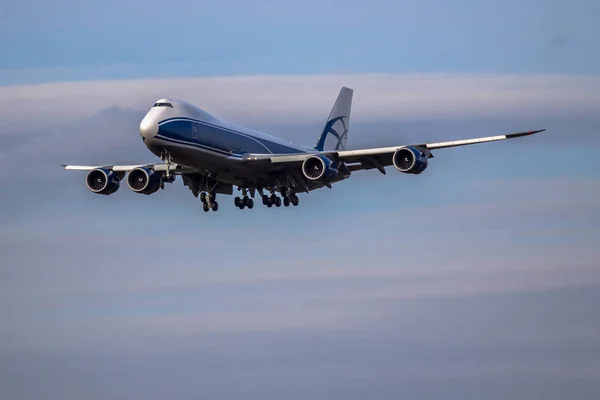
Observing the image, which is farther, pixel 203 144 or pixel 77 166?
pixel 77 166

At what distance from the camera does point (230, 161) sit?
3396 inches

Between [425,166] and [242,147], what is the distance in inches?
500

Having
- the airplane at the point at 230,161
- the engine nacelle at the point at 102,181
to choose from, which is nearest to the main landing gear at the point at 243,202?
the airplane at the point at 230,161

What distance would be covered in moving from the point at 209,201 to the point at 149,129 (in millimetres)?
11210

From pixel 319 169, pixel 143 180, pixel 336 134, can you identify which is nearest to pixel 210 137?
pixel 143 180

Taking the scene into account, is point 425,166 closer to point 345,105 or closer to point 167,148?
point 167,148

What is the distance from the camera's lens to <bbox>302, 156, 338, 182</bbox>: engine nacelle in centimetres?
8575

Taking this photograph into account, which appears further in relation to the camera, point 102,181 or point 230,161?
point 102,181

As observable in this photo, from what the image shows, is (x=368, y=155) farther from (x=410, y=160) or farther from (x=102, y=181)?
(x=102, y=181)

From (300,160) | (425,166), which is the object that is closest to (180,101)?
(300,160)

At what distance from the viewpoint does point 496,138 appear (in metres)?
83.2

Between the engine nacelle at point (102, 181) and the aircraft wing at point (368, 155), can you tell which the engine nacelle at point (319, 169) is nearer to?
the aircraft wing at point (368, 155)

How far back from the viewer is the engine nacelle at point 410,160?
83.2 metres

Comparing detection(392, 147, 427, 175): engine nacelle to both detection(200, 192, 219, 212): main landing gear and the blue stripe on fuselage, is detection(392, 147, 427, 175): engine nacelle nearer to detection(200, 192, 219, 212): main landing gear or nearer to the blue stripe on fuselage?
the blue stripe on fuselage
